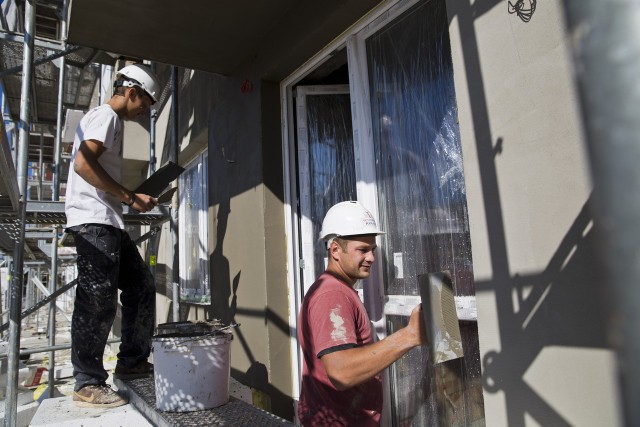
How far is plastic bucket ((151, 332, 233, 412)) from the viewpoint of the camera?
8.04ft

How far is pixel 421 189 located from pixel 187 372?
1636 mm

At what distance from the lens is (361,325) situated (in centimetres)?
207

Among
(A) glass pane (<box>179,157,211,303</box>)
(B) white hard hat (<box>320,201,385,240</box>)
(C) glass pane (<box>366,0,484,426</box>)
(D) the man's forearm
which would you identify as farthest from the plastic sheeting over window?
(A) glass pane (<box>179,157,211,303</box>)

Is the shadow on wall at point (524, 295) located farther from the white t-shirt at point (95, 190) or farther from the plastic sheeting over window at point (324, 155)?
the white t-shirt at point (95, 190)

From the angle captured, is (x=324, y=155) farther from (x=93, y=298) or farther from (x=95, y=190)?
(x=93, y=298)

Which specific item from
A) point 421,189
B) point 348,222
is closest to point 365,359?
point 348,222

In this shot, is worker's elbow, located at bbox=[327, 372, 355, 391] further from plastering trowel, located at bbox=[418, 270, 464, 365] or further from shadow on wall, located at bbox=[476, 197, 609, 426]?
shadow on wall, located at bbox=[476, 197, 609, 426]

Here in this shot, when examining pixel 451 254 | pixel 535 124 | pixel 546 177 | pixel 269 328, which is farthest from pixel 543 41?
pixel 269 328

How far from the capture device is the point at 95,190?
9.39 feet

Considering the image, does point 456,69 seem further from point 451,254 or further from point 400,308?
point 400,308

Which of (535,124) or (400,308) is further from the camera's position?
(400,308)

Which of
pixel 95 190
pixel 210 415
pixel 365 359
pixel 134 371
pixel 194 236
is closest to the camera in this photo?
pixel 365 359

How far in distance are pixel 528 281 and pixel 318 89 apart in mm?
2511

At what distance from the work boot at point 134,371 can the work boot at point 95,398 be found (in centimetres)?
42
